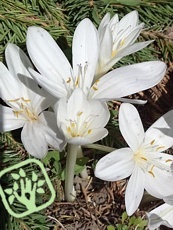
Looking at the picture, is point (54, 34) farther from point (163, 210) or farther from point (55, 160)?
point (163, 210)

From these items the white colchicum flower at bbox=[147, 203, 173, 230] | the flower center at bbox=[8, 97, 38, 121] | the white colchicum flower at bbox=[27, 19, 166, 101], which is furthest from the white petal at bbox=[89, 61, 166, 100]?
the white colchicum flower at bbox=[147, 203, 173, 230]

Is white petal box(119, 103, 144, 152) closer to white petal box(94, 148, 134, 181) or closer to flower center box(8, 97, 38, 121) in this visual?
white petal box(94, 148, 134, 181)

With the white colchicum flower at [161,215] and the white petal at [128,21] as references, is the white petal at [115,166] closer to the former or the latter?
the white colchicum flower at [161,215]

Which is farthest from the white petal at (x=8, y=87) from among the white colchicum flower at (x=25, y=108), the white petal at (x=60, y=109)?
the white petal at (x=60, y=109)

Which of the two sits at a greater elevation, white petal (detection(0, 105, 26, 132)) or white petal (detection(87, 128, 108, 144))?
white petal (detection(87, 128, 108, 144))

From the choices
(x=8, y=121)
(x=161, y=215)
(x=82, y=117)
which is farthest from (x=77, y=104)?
(x=161, y=215)

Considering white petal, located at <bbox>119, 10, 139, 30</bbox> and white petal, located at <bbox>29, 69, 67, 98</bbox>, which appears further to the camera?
white petal, located at <bbox>119, 10, 139, 30</bbox>

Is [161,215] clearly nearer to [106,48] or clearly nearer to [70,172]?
[70,172]
